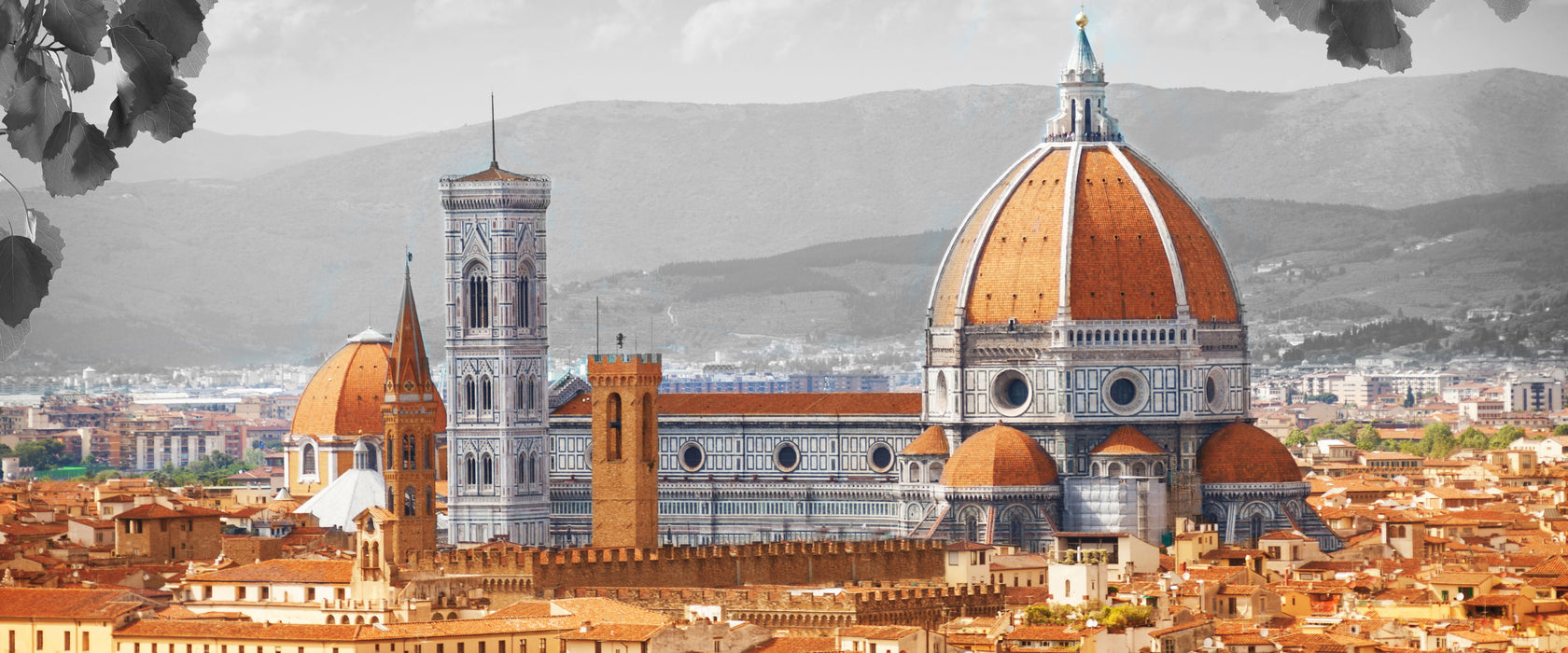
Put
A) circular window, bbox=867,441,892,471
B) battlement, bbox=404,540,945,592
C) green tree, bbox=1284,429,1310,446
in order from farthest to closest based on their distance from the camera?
1. green tree, bbox=1284,429,1310,446
2. circular window, bbox=867,441,892,471
3. battlement, bbox=404,540,945,592

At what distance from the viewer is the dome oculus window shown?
90.4 m

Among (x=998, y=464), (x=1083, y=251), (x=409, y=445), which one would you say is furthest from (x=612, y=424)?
(x=1083, y=251)

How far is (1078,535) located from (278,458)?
9397 centimetres

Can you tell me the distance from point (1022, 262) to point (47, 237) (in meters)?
82.9

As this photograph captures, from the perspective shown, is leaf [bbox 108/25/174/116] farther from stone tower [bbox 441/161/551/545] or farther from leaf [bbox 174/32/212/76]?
stone tower [bbox 441/161/551/545]

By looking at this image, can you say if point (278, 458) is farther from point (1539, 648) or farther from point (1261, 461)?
point (1539, 648)

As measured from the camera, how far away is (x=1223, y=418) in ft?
295

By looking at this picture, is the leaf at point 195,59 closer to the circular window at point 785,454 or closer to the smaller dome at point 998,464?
the smaller dome at point 998,464

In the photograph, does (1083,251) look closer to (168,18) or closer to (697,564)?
(697,564)

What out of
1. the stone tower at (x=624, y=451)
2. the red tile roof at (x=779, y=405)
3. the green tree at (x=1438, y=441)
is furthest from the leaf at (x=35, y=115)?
the green tree at (x=1438, y=441)

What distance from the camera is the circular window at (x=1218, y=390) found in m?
89.9

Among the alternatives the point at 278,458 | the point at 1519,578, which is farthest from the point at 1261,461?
the point at 278,458

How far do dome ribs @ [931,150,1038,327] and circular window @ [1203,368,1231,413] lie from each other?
673 centimetres

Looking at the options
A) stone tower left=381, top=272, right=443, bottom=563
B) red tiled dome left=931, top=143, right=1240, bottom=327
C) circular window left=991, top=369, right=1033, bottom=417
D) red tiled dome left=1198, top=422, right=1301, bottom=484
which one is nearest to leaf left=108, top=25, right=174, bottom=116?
stone tower left=381, top=272, right=443, bottom=563
